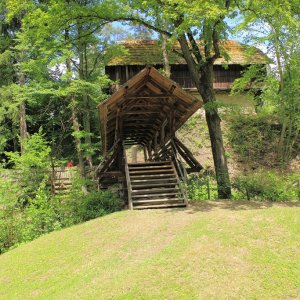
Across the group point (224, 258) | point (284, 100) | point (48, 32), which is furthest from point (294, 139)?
point (224, 258)

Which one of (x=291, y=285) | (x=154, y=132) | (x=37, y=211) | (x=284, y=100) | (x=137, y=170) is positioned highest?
(x=284, y=100)

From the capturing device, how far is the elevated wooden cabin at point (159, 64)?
2841cm

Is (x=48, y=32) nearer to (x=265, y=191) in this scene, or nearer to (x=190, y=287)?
(x=265, y=191)

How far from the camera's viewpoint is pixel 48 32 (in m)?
13.8

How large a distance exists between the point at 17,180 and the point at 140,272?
897 centimetres

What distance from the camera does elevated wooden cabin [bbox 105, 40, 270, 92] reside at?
2841 cm

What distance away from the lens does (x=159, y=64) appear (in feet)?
94.3

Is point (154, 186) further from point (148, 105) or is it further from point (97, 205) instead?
point (148, 105)

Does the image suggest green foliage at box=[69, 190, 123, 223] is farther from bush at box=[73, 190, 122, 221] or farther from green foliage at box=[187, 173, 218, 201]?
green foliage at box=[187, 173, 218, 201]

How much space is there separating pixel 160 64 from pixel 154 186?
1776cm

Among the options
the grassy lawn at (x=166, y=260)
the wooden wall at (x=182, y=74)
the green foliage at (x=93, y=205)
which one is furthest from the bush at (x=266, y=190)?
the wooden wall at (x=182, y=74)

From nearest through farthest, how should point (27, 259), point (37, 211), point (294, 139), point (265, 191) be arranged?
Answer: point (27, 259)
point (37, 211)
point (265, 191)
point (294, 139)

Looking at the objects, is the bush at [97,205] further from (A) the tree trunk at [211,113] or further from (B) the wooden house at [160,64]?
(B) the wooden house at [160,64]

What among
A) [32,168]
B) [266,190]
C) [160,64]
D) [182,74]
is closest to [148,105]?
[32,168]
